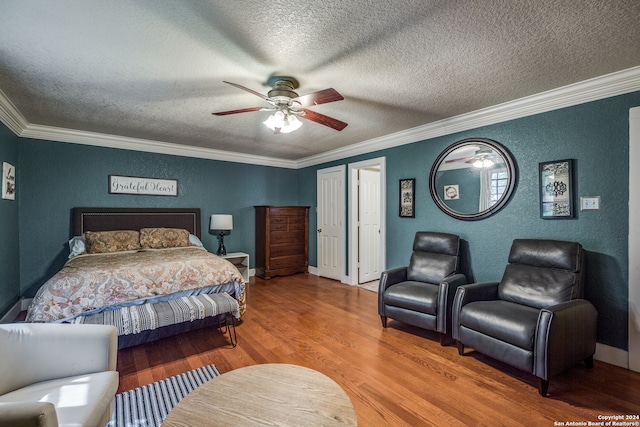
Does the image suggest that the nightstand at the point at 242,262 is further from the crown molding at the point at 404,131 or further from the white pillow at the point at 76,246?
the white pillow at the point at 76,246

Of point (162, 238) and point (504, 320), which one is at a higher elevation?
point (162, 238)

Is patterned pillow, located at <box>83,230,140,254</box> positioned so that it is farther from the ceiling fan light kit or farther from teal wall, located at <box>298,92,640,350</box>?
teal wall, located at <box>298,92,640,350</box>

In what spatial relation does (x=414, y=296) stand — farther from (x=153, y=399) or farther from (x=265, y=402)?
(x=153, y=399)

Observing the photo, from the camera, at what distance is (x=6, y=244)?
10.7ft

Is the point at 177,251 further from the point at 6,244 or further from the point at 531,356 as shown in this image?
the point at 531,356

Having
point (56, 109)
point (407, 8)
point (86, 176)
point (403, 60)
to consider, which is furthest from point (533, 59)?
point (86, 176)

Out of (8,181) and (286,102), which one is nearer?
(286,102)

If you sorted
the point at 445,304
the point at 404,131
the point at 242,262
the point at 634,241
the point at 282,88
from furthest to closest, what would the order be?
the point at 242,262
the point at 404,131
the point at 445,304
the point at 282,88
the point at 634,241

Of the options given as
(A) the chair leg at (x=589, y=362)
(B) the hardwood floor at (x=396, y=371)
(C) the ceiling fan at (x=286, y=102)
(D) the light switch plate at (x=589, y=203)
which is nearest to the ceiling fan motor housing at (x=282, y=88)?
(C) the ceiling fan at (x=286, y=102)

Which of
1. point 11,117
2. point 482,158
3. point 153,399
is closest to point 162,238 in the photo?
point 11,117

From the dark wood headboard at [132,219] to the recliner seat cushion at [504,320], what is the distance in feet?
14.3

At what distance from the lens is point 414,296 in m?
2.97

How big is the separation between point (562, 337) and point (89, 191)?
225 inches

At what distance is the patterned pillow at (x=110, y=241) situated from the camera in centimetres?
380
